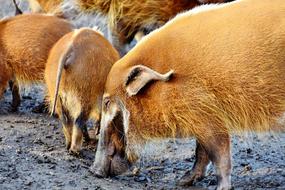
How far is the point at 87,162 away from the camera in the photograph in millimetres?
5598

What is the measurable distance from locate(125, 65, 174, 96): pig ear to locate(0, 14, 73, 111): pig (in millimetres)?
1494

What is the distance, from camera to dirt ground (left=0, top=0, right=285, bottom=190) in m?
5.01

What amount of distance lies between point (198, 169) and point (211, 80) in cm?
79

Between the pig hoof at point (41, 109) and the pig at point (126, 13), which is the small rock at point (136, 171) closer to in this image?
the pig hoof at point (41, 109)

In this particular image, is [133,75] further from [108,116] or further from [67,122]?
[67,122]

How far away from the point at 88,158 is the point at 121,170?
417mm

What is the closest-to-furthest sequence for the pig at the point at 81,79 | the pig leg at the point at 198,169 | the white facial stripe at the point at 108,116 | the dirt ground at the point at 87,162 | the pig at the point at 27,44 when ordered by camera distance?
the dirt ground at the point at 87,162
the white facial stripe at the point at 108,116
the pig leg at the point at 198,169
the pig at the point at 81,79
the pig at the point at 27,44

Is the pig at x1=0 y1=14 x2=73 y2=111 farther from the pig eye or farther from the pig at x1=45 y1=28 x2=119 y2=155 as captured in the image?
the pig eye

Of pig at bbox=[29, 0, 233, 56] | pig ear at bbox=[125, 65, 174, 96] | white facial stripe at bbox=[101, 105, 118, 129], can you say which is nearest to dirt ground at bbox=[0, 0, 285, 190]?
white facial stripe at bbox=[101, 105, 118, 129]

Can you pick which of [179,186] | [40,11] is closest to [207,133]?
[179,186]

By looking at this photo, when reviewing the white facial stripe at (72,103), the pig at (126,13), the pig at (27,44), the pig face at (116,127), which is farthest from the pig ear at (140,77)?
the pig at (126,13)

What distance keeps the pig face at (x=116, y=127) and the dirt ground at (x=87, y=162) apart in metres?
0.11

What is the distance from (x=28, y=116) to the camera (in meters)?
6.80

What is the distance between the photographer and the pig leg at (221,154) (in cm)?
497
